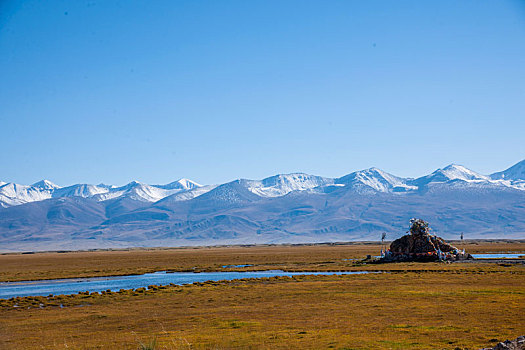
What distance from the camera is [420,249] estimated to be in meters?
83.1

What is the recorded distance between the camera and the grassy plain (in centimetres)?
2552

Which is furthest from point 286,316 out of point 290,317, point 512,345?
point 512,345

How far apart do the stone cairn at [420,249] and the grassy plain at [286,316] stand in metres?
30.0

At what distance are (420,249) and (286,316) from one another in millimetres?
55291

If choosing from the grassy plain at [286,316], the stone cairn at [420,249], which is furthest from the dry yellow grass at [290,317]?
the stone cairn at [420,249]

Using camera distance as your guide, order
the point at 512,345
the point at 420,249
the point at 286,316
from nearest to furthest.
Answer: the point at 512,345 → the point at 286,316 → the point at 420,249

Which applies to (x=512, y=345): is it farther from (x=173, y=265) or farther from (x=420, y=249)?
(x=173, y=265)

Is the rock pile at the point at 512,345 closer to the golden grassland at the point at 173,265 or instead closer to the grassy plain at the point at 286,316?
the grassy plain at the point at 286,316

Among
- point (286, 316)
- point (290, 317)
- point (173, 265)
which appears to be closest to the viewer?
point (290, 317)

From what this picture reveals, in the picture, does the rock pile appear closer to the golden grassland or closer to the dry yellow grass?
the dry yellow grass

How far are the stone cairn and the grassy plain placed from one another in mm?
29996

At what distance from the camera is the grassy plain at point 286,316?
25.5m

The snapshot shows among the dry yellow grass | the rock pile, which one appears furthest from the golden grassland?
the rock pile

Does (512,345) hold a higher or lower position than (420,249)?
lower
